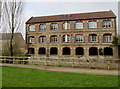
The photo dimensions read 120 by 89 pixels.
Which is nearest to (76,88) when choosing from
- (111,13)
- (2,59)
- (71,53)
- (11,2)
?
(2,59)

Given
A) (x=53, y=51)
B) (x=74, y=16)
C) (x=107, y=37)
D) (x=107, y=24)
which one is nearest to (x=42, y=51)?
(x=53, y=51)

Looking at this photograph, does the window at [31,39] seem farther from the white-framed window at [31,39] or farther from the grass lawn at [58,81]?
the grass lawn at [58,81]

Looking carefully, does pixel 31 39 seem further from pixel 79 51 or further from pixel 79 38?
pixel 79 51

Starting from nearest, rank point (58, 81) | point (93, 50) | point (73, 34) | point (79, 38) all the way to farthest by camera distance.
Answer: point (58, 81), point (79, 38), point (93, 50), point (73, 34)

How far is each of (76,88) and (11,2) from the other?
785 inches

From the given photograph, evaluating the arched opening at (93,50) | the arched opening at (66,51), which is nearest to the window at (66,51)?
the arched opening at (66,51)

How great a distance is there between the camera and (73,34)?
28000 millimetres

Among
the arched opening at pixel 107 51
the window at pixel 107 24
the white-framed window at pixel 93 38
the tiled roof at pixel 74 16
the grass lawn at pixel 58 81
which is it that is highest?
the tiled roof at pixel 74 16

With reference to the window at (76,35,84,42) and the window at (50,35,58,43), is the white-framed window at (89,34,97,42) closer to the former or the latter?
the window at (76,35,84,42)

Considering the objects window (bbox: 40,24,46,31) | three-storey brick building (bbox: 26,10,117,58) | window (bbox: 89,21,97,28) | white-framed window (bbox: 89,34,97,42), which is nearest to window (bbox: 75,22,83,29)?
three-storey brick building (bbox: 26,10,117,58)

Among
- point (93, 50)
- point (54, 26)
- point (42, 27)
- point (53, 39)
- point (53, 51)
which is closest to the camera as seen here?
point (93, 50)

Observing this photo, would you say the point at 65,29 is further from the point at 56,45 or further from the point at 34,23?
the point at 34,23

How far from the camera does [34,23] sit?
30672 millimetres

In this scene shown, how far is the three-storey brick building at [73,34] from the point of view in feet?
86.1
